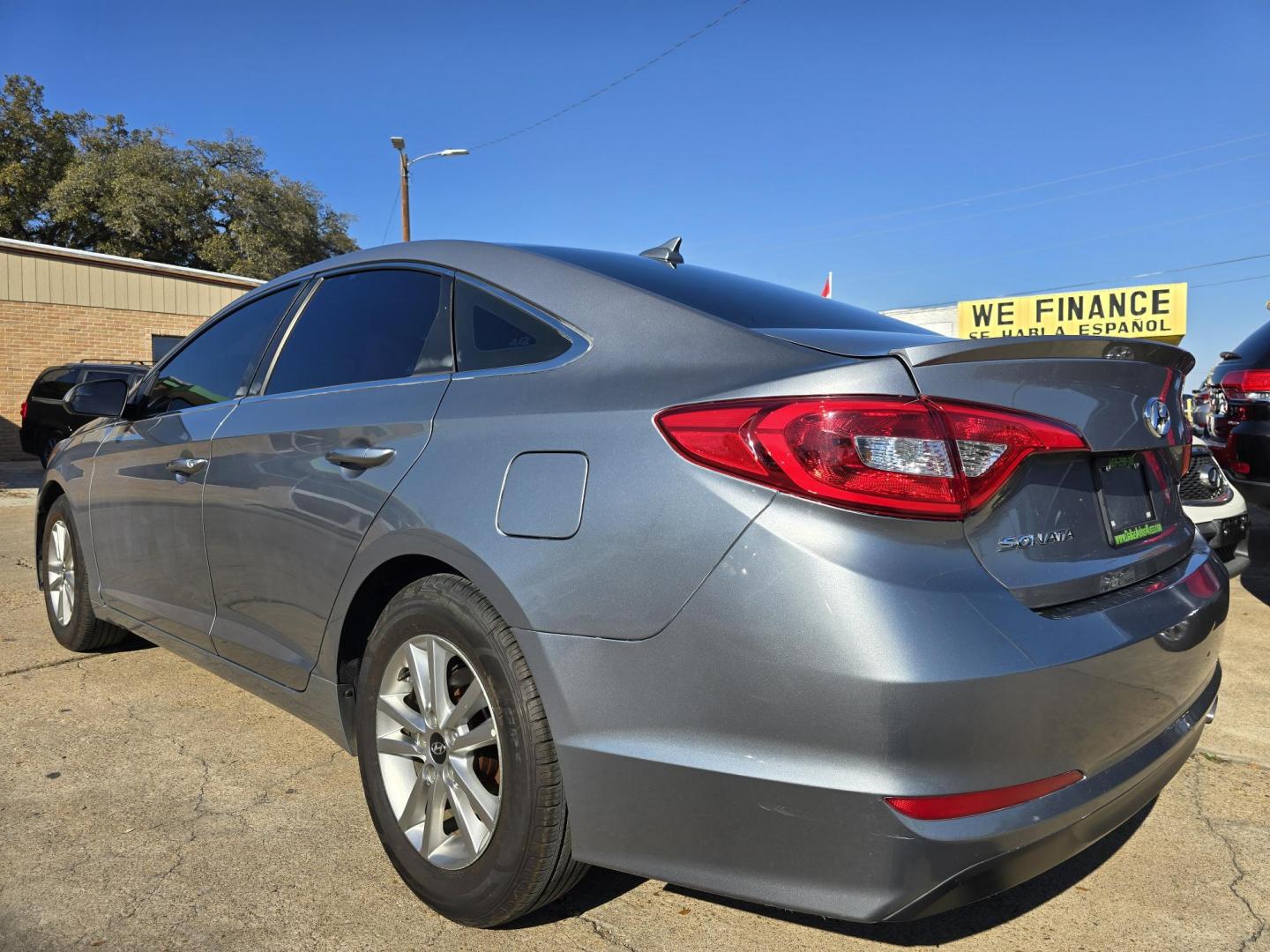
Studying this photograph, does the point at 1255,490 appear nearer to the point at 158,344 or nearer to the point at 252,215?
the point at 158,344

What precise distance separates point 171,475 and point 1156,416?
117 inches

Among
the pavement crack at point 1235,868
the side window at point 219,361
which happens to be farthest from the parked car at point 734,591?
the side window at point 219,361

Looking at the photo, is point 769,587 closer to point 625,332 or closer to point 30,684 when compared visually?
point 625,332

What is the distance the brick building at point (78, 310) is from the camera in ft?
57.2

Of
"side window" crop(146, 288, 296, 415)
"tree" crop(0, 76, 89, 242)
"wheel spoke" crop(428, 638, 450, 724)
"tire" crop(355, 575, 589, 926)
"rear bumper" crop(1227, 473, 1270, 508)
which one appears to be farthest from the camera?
"tree" crop(0, 76, 89, 242)

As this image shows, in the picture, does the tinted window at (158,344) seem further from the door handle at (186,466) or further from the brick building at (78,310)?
the door handle at (186,466)

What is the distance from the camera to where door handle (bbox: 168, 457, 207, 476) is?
2988mm

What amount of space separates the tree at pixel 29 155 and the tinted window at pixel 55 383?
Answer: 1838 centimetres

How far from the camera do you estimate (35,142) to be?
29719mm

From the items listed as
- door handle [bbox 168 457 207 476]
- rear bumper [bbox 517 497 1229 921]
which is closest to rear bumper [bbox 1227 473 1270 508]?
rear bumper [bbox 517 497 1229 921]

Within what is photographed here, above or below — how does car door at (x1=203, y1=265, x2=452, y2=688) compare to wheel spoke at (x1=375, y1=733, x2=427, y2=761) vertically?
above

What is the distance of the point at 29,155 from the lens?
97.3ft

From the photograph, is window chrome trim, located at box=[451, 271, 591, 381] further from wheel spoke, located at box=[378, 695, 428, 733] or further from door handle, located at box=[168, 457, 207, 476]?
door handle, located at box=[168, 457, 207, 476]

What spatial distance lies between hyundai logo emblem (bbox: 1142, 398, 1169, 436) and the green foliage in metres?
31.2
